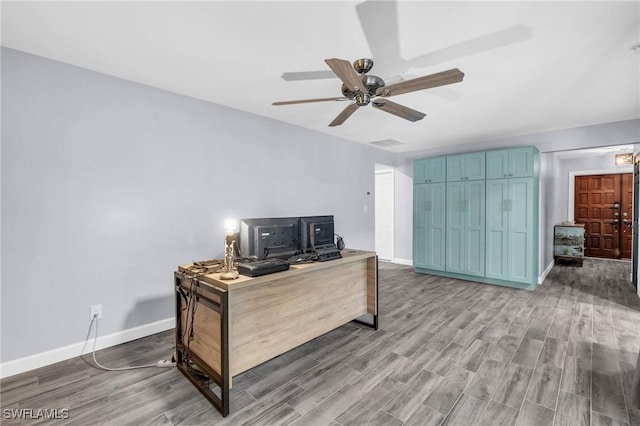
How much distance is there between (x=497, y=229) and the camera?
15.0 feet

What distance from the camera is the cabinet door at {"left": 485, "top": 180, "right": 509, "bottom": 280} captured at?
14.7 feet

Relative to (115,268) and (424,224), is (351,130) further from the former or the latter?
(115,268)

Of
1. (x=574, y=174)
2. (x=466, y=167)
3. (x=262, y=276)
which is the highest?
(x=574, y=174)

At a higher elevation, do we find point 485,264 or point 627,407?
point 485,264

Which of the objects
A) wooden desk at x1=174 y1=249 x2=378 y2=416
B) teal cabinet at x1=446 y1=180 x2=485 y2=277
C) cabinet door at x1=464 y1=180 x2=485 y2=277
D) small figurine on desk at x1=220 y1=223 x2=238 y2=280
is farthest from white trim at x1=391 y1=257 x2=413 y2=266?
small figurine on desk at x1=220 y1=223 x2=238 y2=280

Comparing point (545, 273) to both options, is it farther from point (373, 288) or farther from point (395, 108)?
point (395, 108)

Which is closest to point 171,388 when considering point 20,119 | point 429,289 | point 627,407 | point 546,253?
point 20,119

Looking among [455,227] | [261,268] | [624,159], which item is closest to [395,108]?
[261,268]

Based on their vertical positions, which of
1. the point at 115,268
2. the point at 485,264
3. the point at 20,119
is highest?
the point at 20,119

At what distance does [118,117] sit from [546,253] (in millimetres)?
6634

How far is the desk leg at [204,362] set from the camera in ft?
5.83

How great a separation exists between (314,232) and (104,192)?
6.21ft

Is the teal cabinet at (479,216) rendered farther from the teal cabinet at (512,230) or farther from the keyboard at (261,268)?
the keyboard at (261,268)

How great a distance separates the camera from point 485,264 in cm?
467
